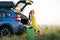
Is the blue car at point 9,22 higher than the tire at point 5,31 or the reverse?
higher

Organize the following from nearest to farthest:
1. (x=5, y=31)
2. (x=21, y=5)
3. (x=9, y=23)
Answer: (x=5, y=31) < (x=9, y=23) < (x=21, y=5)

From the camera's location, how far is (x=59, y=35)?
10.8 metres

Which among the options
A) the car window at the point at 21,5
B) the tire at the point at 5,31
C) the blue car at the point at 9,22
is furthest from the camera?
the car window at the point at 21,5

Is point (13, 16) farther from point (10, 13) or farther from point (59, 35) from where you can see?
point (59, 35)

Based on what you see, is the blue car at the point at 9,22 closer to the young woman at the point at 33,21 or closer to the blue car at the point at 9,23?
the blue car at the point at 9,23

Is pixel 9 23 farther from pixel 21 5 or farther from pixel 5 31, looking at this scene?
pixel 21 5

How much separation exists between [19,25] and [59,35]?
14.7 ft

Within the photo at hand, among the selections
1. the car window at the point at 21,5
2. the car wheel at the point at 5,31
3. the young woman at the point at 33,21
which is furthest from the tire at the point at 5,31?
the car window at the point at 21,5

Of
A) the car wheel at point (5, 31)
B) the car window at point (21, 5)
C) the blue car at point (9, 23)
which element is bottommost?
the car wheel at point (5, 31)

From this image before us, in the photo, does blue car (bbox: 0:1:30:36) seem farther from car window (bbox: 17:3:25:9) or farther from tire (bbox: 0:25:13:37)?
car window (bbox: 17:3:25:9)

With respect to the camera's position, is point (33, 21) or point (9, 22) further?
point (33, 21)

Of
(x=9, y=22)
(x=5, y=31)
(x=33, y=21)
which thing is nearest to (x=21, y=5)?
(x=33, y=21)

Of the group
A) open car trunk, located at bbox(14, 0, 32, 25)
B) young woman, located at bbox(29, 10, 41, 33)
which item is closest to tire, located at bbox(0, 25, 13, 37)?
open car trunk, located at bbox(14, 0, 32, 25)

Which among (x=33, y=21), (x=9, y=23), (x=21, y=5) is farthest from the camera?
(x=21, y=5)
